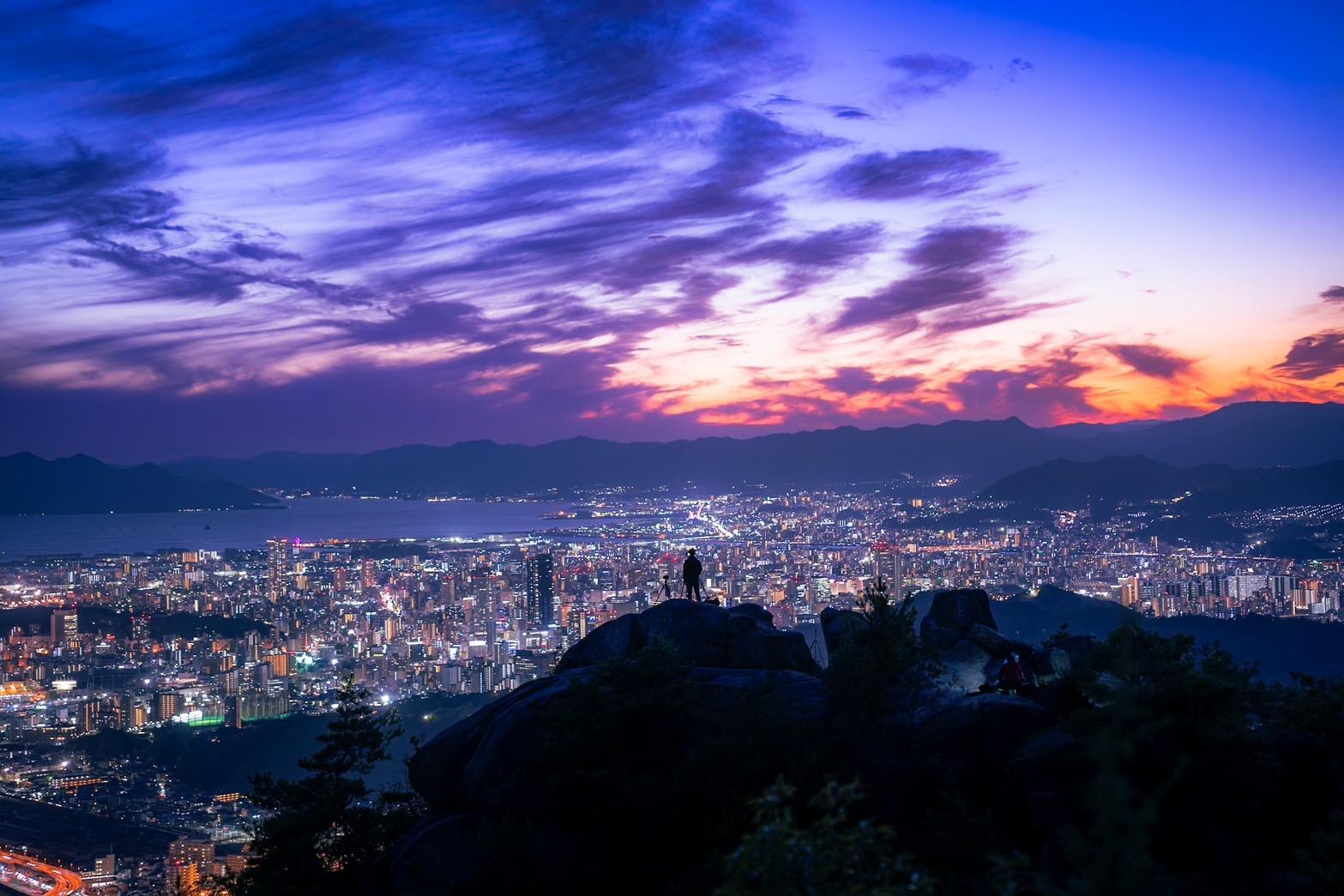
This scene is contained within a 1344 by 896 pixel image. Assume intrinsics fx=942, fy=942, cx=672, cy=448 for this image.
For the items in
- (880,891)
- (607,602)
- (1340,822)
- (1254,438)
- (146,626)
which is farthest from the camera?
(1254,438)

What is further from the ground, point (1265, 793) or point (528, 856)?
point (1265, 793)

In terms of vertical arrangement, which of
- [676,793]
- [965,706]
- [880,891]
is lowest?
[676,793]

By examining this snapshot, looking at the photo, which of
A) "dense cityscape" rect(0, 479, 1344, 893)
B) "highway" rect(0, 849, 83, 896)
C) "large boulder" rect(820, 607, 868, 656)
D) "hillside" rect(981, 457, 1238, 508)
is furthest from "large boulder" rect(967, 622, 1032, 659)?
"hillside" rect(981, 457, 1238, 508)

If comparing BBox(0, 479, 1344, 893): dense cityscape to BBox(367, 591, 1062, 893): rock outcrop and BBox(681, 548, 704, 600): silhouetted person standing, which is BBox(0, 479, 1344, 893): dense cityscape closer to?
BBox(681, 548, 704, 600): silhouetted person standing

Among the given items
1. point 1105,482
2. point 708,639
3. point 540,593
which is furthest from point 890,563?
point 708,639

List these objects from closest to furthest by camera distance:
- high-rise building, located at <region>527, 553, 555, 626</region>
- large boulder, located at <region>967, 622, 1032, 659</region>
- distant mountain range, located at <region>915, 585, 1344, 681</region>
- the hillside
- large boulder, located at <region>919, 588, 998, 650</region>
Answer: large boulder, located at <region>967, 622, 1032, 659</region> < large boulder, located at <region>919, 588, 998, 650</region> < distant mountain range, located at <region>915, 585, 1344, 681</region> < high-rise building, located at <region>527, 553, 555, 626</region> < the hillside

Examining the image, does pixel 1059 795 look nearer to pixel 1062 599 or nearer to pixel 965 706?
pixel 965 706

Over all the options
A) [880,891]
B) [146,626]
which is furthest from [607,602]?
[880,891]
